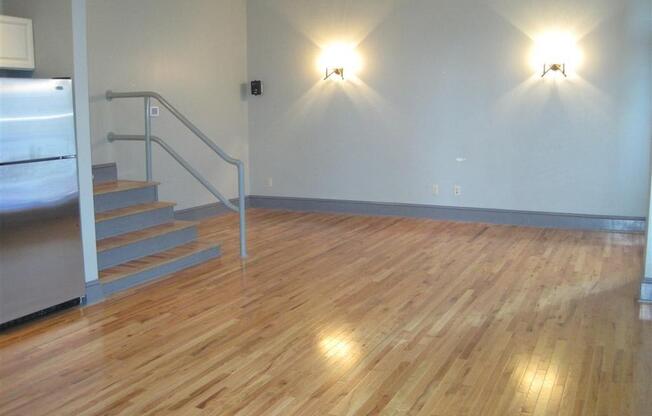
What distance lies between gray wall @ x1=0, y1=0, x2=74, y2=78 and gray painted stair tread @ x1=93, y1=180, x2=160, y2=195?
1244mm

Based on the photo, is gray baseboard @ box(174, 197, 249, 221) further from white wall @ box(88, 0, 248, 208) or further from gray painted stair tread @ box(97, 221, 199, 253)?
gray painted stair tread @ box(97, 221, 199, 253)

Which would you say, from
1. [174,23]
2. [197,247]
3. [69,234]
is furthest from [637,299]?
[174,23]

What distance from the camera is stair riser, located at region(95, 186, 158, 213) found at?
5.61 meters

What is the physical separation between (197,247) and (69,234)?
149 cm

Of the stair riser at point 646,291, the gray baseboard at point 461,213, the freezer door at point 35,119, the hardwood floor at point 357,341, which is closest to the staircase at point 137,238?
the hardwood floor at point 357,341

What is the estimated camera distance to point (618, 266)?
555 cm

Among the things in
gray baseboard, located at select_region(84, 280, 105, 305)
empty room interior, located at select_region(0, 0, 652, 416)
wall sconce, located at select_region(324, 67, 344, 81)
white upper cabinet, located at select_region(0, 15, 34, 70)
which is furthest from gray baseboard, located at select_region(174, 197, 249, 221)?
white upper cabinet, located at select_region(0, 15, 34, 70)

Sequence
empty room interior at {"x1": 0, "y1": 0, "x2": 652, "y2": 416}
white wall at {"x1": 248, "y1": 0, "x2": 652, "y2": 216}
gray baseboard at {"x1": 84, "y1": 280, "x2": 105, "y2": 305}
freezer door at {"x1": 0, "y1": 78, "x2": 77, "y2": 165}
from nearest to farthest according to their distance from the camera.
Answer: empty room interior at {"x1": 0, "y1": 0, "x2": 652, "y2": 416} → freezer door at {"x1": 0, "y1": 78, "x2": 77, "y2": 165} → gray baseboard at {"x1": 84, "y1": 280, "x2": 105, "y2": 305} → white wall at {"x1": 248, "y1": 0, "x2": 652, "y2": 216}

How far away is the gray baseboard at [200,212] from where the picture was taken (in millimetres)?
7605

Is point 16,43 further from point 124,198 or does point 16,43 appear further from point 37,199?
point 124,198

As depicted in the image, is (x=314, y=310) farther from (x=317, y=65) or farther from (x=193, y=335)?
(x=317, y=65)

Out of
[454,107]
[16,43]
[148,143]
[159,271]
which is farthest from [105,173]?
[454,107]

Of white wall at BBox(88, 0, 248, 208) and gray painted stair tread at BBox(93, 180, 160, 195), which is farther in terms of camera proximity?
white wall at BBox(88, 0, 248, 208)

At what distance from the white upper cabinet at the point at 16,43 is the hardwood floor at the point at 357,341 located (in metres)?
1.81
